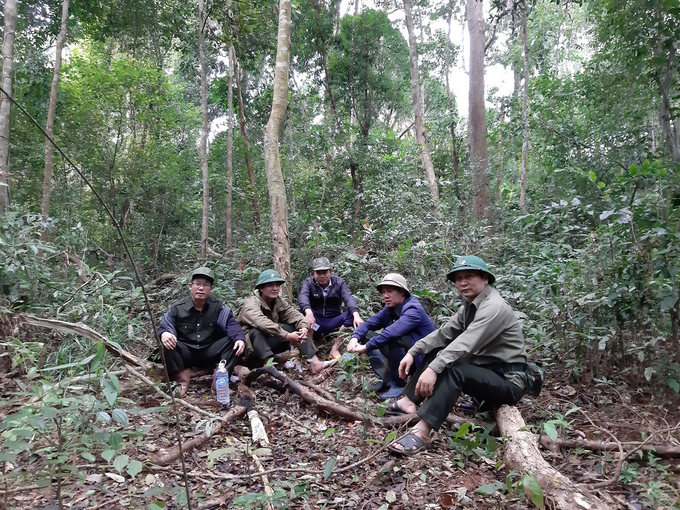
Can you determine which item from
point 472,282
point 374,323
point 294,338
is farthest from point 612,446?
point 294,338

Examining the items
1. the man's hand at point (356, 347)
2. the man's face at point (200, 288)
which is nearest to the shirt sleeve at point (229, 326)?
the man's face at point (200, 288)

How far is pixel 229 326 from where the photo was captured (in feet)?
15.2

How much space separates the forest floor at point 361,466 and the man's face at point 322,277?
2.03 m

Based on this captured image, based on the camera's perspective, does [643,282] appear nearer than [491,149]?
Yes

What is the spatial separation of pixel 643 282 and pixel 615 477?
5.89 feet

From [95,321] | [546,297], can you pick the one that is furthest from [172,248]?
[546,297]

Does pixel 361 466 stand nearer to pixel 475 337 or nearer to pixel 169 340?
pixel 475 337

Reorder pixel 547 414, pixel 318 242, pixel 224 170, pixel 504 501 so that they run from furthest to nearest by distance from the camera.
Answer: pixel 224 170
pixel 318 242
pixel 547 414
pixel 504 501

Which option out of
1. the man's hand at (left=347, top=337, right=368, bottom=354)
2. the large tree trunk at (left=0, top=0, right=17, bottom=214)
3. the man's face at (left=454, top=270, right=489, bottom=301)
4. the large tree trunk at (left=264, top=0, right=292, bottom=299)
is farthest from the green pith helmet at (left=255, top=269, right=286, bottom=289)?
the large tree trunk at (left=0, top=0, right=17, bottom=214)

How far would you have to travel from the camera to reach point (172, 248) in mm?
9359

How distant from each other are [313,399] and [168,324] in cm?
177

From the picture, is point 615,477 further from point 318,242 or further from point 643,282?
point 318,242

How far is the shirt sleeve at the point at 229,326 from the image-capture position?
4.57 meters

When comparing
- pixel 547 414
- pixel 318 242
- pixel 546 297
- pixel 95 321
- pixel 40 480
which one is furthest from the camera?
pixel 318 242
